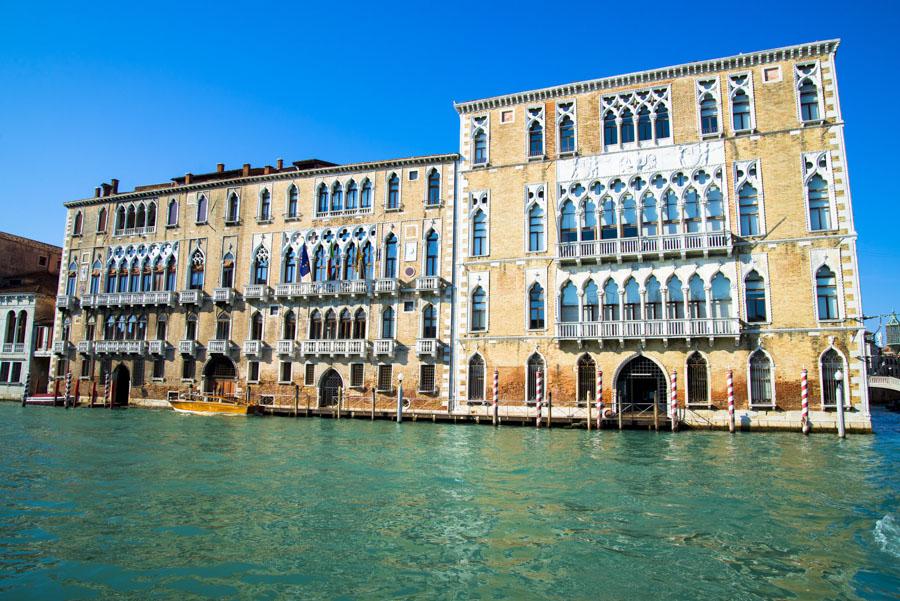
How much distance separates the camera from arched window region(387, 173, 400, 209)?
27.9 metres

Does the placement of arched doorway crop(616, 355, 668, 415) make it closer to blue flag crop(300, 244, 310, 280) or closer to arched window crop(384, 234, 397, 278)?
arched window crop(384, 234, 397, 278)

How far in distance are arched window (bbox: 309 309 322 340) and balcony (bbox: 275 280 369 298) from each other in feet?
3.04

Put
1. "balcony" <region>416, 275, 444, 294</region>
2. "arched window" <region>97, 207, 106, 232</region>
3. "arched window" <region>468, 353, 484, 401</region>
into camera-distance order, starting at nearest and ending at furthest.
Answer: "arched window" <region>468, 353, 484, 401</region> < "balcony" <region>416, 275, 444, 294</region> < "arched window" <region>97, 207, 106, 232</region>

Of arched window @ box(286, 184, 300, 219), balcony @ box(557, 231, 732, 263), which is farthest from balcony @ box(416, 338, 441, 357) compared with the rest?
arched window @ box(286, 184, 300, 219)

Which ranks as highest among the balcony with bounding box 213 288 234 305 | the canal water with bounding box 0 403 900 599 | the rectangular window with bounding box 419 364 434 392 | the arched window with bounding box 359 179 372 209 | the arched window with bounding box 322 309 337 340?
the arched window with bounding box 359 179 372 209

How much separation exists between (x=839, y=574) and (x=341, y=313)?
2350 cm

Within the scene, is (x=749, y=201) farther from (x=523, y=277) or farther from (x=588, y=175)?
(x=523, y=277)

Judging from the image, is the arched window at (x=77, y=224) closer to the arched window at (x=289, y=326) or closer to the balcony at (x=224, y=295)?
the balcony at (x=224, y=295)

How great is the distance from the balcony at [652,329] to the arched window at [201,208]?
18.9 meters

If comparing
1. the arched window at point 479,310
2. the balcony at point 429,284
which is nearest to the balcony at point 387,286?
the balcony at point 429,284

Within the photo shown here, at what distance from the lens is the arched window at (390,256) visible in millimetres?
27547

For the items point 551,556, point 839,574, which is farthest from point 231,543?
point 839,574

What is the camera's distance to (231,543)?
23.3 feet

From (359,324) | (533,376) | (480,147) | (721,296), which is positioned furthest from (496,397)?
(480,147)
